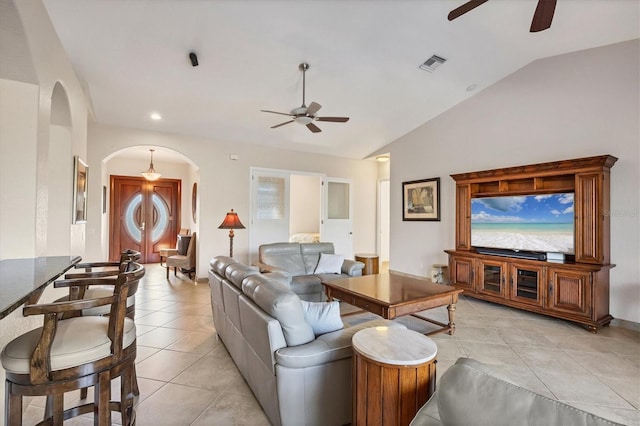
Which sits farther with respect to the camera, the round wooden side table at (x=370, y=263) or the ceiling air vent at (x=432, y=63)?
the round wooden side table at (x=370, y=263)

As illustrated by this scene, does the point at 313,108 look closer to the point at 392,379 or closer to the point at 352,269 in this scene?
the point at 352,269

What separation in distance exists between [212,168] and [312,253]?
2624 mm

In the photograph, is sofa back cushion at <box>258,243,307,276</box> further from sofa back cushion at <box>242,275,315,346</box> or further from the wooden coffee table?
sofa back cushion at <box>242,275,315,346</box>

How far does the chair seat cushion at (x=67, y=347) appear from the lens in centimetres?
127

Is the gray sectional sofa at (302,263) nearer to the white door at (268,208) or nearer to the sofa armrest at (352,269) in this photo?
the sofa armrest at (352,269)

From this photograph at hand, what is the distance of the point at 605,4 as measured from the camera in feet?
10.3

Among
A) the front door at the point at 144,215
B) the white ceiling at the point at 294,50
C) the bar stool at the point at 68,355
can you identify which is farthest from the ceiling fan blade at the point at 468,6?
the front door at the point at 144,215

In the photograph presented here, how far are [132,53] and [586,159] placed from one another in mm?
5387

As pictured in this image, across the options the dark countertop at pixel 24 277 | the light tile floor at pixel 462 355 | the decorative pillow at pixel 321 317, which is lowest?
the light tile floor at pixel 462 355

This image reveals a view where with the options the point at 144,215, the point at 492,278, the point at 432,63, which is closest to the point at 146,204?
the point at 144,215

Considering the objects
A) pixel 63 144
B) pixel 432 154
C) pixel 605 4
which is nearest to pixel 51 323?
pixel 63 144

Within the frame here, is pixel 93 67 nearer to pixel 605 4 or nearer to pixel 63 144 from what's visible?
pixel 63 144

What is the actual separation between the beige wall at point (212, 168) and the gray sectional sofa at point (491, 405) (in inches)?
213

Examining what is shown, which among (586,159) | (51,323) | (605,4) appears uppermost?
(605,4)
